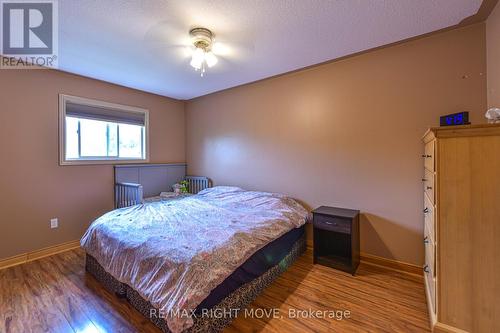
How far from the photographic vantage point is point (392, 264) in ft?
8.27

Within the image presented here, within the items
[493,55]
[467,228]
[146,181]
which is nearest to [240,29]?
[493,55]

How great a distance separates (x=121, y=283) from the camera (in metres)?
2.00

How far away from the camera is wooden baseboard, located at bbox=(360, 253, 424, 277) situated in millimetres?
2395

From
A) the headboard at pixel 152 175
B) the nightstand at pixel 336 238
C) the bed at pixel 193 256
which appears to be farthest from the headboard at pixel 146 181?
the nightstand at pixel 336 238

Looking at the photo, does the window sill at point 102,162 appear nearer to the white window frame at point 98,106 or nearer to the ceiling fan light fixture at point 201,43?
the white window frame at point 98,106

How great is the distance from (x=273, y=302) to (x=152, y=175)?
3.14 metres

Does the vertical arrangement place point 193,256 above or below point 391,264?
above

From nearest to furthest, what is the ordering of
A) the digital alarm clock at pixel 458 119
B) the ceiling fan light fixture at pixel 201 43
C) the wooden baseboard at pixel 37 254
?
1. the digital alarm clock at pixel 458 119
2. the ceiling fan light fixture at pixel 201 43
3. the wooden baseboard at pixel 37 254

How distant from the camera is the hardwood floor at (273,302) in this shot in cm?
171

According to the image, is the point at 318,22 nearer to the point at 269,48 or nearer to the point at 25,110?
the point at 269,48

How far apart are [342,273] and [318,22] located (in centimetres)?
262

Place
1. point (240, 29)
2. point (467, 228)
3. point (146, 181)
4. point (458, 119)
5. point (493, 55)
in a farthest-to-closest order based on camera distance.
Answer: point (146, 181)
point (240, 29)
point (493, 55)
point (458, 119)
point (467, 228)

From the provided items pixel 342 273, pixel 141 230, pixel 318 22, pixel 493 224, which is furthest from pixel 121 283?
pixel 318 22

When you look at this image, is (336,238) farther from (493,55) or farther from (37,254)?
(37,254)
